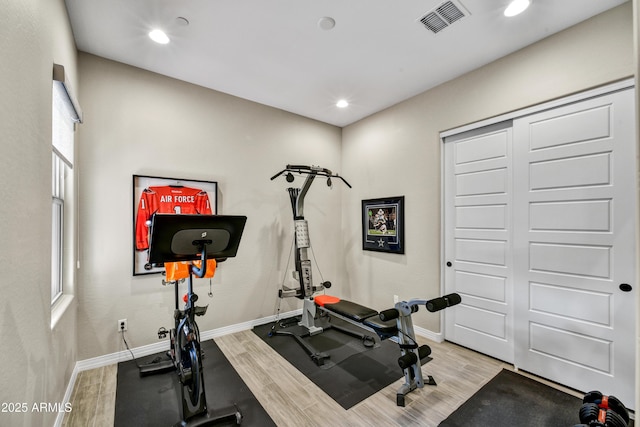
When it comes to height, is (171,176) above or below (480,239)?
above

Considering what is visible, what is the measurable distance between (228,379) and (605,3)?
4.38 m

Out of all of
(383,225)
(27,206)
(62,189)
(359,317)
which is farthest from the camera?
(383,225)

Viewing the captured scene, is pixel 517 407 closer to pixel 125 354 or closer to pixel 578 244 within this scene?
pixel 578 244

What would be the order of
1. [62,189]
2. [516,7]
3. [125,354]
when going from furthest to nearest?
[125,354] → [62,189] → [516,7]

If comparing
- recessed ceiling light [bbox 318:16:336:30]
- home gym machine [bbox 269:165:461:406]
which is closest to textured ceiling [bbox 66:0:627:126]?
recessed ceiling light [bbox 318:16:336:30]

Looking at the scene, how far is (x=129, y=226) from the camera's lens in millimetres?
2857

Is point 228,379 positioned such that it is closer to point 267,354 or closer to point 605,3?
point 267,354

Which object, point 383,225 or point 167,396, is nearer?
point 167,396

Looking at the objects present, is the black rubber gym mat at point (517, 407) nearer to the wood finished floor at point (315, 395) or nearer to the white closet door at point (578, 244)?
the wood finished floor at point (315, 395)

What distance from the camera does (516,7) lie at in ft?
6.93

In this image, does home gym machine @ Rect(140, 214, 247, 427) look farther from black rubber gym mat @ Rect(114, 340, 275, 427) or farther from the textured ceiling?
the textured ceiling

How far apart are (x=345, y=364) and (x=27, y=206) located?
270 centimetres

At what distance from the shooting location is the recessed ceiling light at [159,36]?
239 cm

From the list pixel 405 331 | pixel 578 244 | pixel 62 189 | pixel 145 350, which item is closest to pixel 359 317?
pixel 405 331
